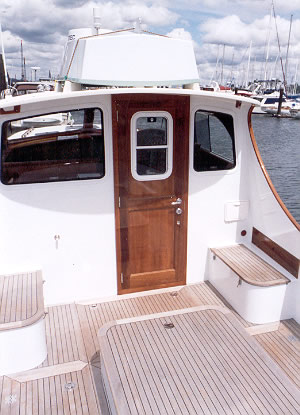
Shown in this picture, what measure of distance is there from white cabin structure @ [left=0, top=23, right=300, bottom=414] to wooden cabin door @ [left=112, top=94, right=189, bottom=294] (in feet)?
0.03

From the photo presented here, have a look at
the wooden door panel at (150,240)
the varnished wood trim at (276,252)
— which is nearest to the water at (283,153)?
the varnished wood trim at (276,252)

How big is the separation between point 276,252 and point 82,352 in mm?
2028

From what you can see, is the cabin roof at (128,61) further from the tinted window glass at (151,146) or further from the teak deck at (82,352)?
the teak deck at (82,352)

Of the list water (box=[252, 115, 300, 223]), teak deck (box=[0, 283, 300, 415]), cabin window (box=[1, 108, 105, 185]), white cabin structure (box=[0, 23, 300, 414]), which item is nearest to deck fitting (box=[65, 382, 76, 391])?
teak deck (box=[0, 283, 300, 415])

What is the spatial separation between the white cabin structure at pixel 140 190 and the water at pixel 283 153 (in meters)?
8.72

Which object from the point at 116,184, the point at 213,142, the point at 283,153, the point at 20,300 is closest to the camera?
the point at 20,300

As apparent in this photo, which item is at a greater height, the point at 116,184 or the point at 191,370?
the point at 116,184

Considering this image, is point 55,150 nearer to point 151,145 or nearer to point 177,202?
point 151,145

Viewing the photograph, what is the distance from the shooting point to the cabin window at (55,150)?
332 cm

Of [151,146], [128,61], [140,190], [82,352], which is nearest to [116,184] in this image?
[140,190]

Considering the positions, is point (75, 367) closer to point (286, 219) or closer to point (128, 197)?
point (128, 197)

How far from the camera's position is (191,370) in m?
2.41

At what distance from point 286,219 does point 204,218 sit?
2.75 feet

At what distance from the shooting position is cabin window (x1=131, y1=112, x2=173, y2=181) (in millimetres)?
3527
